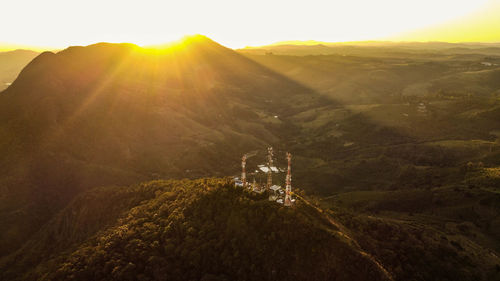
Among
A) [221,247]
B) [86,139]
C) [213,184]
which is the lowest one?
[86,139]

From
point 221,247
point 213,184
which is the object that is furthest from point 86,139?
point 221,247

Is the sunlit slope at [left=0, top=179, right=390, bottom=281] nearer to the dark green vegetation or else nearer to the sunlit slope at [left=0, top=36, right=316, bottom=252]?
the dark green vegetation

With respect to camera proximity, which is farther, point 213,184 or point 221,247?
point 213,184

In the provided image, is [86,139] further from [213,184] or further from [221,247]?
[221,247]

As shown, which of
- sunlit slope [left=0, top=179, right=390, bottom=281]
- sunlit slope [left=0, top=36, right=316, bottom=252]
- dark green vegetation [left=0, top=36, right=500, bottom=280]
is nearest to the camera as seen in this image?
sunlit slope [left=0, top=179, right=390, bottom=281]

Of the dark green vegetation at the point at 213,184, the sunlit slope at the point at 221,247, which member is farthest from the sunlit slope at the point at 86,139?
the sunlit slope at the point at 221,247

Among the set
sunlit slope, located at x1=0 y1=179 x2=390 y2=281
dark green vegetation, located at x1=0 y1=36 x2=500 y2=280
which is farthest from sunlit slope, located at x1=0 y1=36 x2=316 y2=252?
sunlit slope, located at x1=0 y1=179 x2=390 y2=281

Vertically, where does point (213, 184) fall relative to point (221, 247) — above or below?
above

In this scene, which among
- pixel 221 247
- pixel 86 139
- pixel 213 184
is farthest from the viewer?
pixel 86 139
